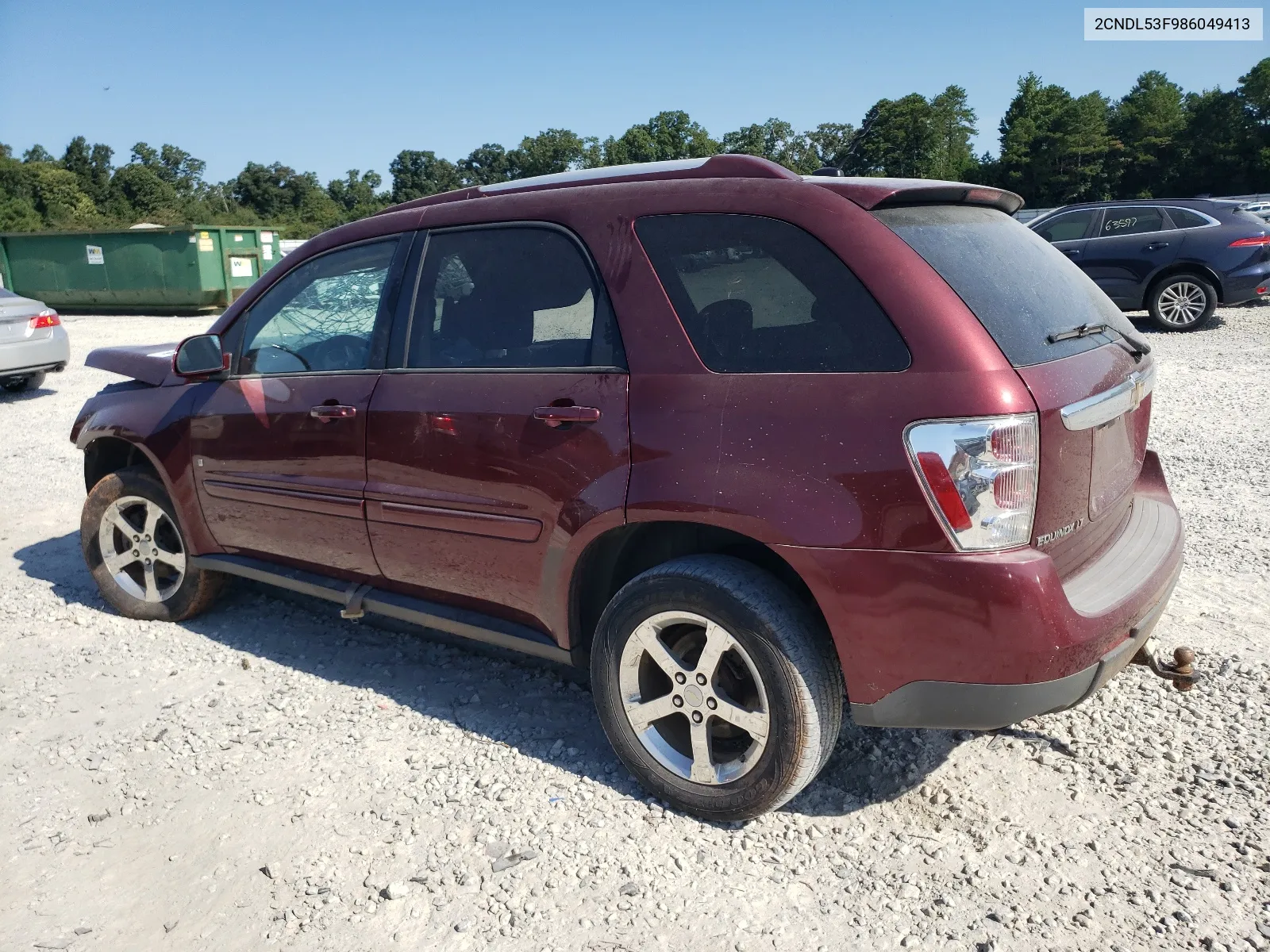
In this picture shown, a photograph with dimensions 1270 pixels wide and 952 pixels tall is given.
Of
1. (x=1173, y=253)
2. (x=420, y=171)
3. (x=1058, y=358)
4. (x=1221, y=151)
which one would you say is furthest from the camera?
(x=420, y=171)

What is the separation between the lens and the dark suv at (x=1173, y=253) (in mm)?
11938

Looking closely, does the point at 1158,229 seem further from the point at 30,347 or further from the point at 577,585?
the point at 30,347

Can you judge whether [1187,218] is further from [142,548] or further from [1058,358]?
[142,548]

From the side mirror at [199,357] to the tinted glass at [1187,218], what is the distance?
12.3m

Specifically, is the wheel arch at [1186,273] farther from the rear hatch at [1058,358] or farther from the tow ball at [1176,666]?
the tow ball at [1176,666]

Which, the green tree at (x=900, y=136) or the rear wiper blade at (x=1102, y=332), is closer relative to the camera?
the rear wiper blade at (x=1102, y=332)

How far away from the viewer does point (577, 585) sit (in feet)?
9.99

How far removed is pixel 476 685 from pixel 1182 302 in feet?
38.9

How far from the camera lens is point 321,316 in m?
3.83

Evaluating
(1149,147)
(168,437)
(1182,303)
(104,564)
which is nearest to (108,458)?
(104,564)

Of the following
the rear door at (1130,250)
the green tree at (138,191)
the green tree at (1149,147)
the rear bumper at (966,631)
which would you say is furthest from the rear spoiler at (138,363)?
the green tree at (138,191)

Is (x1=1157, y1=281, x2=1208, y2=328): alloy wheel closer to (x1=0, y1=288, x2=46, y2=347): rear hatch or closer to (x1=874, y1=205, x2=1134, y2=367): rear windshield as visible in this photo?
(x1=874, y1=205, x2=1134, y2=367): rear windshield

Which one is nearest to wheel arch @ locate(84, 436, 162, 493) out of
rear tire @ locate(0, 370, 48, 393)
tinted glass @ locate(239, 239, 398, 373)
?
tinted glass @ locate(239, 239, 398, 373)

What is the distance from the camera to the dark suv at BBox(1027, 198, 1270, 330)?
11.9 m
